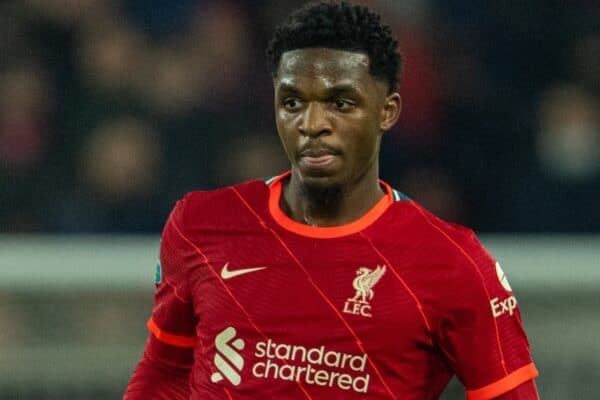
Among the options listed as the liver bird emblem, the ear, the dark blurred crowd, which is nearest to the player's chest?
the liver bird emblem

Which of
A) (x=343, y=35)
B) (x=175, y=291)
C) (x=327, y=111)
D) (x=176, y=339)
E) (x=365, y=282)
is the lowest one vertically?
(x=176, y=339)

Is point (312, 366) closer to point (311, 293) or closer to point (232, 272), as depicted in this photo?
A: point (311, 293)

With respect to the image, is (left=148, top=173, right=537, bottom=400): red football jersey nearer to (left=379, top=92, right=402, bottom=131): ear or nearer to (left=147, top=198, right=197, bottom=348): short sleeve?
(left=147, top=198, right=197, bottom=348): short sleeve

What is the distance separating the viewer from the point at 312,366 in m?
2.92

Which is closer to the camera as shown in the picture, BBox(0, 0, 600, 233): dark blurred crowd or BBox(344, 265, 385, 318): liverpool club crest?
BBox(344, 265, 385, 318): liverpool club crest

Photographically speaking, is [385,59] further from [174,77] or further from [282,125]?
[174,77]

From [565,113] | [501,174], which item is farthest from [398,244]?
[565,113]

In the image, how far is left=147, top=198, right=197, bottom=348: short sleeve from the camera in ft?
10.4

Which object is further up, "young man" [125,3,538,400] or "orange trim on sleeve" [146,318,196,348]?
"young man" [125,3,538,400]

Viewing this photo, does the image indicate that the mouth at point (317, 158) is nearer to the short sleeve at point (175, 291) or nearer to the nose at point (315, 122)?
the nose at point (315, 122)

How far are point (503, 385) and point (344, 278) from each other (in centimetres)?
43

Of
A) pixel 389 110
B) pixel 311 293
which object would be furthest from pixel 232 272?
pixel 389 110

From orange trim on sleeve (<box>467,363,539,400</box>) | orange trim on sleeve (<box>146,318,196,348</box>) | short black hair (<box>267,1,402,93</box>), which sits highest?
short black hair (<box>267,1,402,93</box>)

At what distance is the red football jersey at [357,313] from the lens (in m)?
2.90
